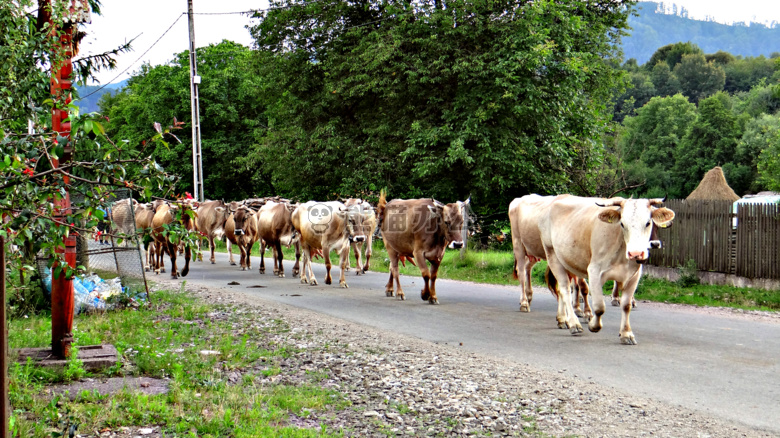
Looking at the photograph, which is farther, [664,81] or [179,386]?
[664,81]

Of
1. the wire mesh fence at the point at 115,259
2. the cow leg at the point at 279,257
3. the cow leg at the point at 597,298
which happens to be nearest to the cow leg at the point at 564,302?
the cow leg at the point at 597,298

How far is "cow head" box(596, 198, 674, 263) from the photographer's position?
8.73m

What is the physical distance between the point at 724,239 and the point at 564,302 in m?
6.77

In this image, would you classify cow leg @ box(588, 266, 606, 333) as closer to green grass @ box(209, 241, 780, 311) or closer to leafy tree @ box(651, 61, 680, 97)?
green grass @ box(209, 241, 780, 311)

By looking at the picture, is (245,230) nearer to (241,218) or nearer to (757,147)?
(241,218)

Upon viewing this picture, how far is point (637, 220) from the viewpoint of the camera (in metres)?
8.84

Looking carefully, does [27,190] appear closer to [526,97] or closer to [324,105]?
[526,97]

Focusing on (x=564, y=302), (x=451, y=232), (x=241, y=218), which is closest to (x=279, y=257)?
(x=241, y=218)

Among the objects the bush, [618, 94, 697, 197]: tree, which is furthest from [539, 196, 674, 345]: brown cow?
[618, 94, 697, 197]: tree

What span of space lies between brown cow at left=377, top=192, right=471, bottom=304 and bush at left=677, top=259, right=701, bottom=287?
5.34 m

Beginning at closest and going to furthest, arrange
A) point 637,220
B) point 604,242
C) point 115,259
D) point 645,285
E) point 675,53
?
point 637,220
point 604,242
point 115,259
point 645,285
point 675,53

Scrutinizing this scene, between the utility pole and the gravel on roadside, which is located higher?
the utility pole

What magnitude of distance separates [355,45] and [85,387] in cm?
2333

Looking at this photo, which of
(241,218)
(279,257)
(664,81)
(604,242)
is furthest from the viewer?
(664,81)
